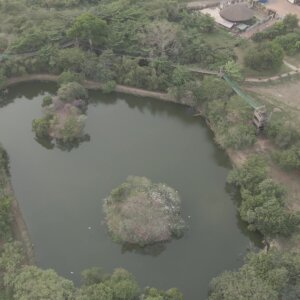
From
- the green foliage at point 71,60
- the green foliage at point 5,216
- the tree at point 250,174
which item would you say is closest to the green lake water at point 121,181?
the tree at point 250,174

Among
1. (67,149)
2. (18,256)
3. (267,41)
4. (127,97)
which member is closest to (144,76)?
(127,97)

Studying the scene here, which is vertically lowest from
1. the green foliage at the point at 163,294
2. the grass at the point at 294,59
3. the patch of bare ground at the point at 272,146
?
the green foliage at the point at 163,294

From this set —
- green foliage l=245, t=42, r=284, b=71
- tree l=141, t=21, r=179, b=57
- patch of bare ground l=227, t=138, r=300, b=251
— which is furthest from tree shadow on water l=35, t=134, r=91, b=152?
green foliage l=245, t=42, r=284, b=71

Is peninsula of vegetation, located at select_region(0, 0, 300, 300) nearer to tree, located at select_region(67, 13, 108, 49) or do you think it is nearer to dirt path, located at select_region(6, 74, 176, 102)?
tree, located at select_region(67, 13, 108, 49)

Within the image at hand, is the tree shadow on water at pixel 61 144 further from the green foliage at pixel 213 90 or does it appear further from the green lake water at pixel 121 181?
the green foliage at pixel 213 90

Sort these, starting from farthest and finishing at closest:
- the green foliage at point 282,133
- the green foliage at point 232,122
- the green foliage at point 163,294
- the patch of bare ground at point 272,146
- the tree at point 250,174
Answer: the green foliage at point 232,122 → the green foliage at point 282,133 → the tree at point 250,174 → the patch of bare ground at point 272,146 → the green foliage at point 163,294

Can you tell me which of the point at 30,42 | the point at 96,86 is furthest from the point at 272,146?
the point at 30,42
